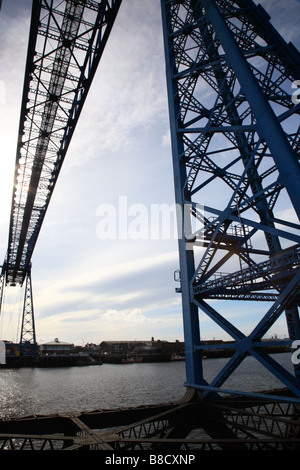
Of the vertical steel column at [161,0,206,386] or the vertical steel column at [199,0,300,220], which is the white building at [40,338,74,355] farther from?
the vertical steel column at [199,0,300,220]

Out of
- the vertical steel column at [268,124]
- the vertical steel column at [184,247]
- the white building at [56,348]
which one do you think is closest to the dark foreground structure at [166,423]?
the vertical steel column at [184,247]

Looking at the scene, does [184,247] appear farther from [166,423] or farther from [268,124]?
[166,423]

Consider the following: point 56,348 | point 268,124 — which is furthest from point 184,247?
point 56,348

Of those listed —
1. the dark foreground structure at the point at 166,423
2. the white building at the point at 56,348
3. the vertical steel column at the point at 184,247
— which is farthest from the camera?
the white building at the point at 56,348

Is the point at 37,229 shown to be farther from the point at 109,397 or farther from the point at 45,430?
the point at 45,430

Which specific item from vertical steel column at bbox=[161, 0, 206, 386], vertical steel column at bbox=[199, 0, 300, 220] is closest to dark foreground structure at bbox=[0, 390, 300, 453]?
vertical steel column at bbox=[161, 0, 206, 386]

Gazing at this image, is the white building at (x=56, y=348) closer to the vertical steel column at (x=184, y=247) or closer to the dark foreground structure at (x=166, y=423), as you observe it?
the dark foreground structure at (x=166, y=423)

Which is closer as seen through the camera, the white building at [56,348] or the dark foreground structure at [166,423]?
the dark foreground structure at [166,423]

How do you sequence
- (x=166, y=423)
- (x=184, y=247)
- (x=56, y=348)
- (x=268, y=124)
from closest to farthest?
(x=268, y=124) → (x=166, y=423) → (x=184, y=247) → (x=56, y=348)

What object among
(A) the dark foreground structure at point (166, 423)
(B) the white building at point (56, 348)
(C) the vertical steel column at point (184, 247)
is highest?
(C) the vertical steel column at point (184, 247)

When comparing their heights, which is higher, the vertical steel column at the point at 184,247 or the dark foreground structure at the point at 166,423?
the vertical steel column at the point at 184,247

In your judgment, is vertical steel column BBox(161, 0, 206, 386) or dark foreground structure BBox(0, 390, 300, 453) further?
vertical steel column BBox(161, 0, 206, 386)

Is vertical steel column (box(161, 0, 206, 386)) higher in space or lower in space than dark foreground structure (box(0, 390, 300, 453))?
higher
